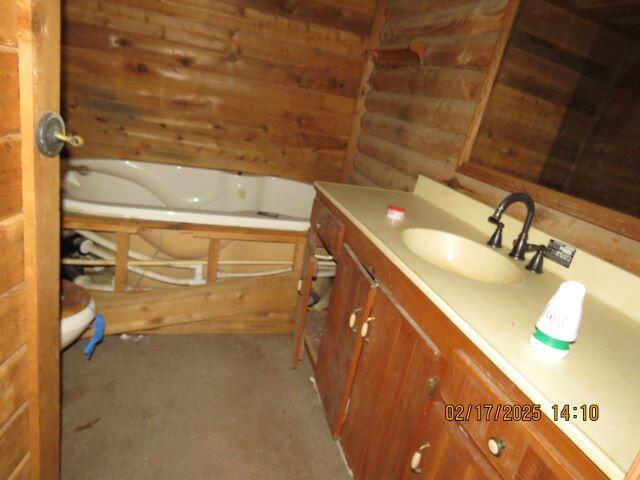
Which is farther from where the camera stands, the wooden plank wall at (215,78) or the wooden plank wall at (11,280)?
the wooden plank wall at (215,78)

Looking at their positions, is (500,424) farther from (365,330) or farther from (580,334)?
(365,330)

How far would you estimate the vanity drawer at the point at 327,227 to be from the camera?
1587mm

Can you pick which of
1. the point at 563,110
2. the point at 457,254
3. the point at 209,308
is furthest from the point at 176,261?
the point at 563,110

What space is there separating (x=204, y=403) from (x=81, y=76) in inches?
91.4

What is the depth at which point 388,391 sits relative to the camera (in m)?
1.11

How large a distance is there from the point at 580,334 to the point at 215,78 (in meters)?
2.73

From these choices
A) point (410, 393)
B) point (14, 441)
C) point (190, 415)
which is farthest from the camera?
point (190, 415)

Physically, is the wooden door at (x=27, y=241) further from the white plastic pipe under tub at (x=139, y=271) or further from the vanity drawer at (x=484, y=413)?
the white plastic pipe under tub at (x=139, y=271)

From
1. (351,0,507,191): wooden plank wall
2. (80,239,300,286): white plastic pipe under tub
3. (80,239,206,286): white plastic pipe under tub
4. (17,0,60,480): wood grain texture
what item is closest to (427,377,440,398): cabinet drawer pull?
(17,0,60,480): wood grain texture

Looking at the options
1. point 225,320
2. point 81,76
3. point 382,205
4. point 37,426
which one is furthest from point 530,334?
point 81,76

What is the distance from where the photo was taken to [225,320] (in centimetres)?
217

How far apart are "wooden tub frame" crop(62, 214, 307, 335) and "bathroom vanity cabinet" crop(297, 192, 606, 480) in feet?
1.83

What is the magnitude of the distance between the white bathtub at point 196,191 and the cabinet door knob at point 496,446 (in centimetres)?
154
